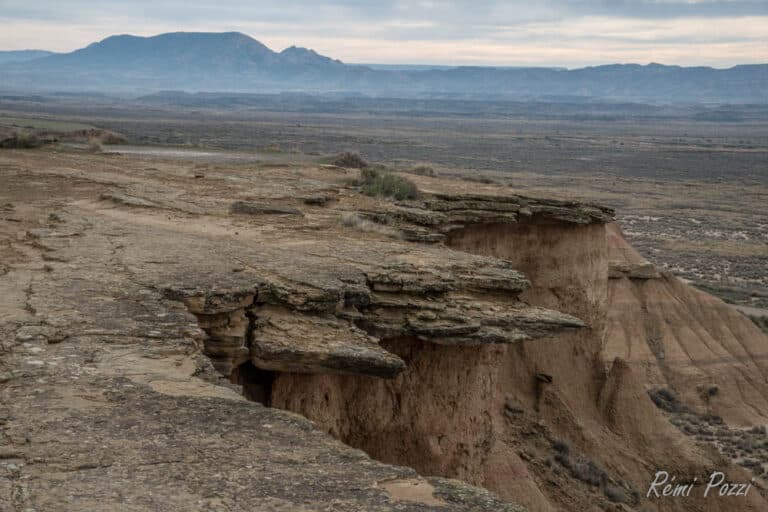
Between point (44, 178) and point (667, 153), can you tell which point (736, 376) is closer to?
point (44, 178)

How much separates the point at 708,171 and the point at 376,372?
9035 centimetres

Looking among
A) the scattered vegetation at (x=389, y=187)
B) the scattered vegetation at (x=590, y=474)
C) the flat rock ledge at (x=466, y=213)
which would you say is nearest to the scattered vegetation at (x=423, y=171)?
the scattered vegetation at (x=389, y=187)

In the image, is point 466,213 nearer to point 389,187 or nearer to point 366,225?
point 366,225

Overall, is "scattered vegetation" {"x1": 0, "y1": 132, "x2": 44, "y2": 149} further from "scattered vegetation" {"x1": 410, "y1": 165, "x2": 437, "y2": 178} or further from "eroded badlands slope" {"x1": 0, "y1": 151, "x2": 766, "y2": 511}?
"scattered vegetation" {"x1": 410, "y1": 165, "x2": 437, "y2": 178}

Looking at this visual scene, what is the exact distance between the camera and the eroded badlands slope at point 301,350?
19.4 ft

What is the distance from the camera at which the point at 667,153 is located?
113 metres

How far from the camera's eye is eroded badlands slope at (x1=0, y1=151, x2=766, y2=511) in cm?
592

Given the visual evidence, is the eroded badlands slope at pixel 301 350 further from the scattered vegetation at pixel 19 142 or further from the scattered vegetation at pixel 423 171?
the scattered vegetation at pixel 423 171

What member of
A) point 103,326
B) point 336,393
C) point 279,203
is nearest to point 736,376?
point 279,203
